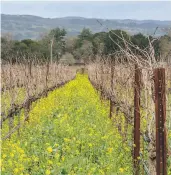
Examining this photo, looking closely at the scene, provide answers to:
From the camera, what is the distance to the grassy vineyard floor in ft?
24.7

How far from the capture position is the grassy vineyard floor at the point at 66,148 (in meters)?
7.51

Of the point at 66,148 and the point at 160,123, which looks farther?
the point at 66,148

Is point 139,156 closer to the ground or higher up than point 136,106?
closer to the ground

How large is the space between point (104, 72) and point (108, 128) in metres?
8.52

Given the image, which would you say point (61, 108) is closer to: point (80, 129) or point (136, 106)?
point (80, 129)

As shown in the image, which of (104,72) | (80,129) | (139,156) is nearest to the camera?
(139,156)

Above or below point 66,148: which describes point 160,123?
above

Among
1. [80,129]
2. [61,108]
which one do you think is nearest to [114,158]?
[80,129]

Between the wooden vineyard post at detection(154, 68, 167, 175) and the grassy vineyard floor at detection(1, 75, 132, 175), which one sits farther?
the grassy vineyard floor at detection(1, 75, 132, 175)

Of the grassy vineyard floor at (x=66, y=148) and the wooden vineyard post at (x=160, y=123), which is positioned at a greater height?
the wooden vineyard post at (x=160, y=123)

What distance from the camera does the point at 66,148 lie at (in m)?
8.74

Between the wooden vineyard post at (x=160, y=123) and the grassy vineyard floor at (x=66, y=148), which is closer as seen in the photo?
the wooden vineyard post at (x=160, y=123)

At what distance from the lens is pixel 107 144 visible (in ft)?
31.8

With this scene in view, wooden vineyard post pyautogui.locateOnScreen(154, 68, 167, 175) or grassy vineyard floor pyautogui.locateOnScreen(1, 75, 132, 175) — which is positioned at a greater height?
wooden vineyard post pyautogui.locateOnScreen(154, 68, 167, 175)
